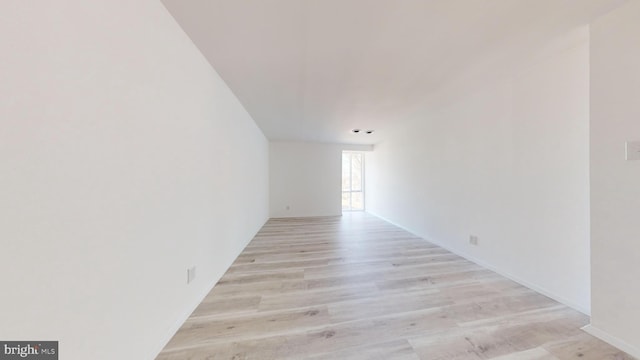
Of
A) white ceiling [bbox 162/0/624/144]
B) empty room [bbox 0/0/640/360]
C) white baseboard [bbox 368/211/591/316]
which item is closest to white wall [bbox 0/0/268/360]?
empty room [bbox 0/0/640/360]

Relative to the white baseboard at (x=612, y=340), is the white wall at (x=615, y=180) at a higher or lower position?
higher

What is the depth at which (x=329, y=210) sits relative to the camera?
6.14 metres

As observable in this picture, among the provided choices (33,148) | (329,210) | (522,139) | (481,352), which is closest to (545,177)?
(522,139)

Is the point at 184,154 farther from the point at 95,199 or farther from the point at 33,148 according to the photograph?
the point at 33,148

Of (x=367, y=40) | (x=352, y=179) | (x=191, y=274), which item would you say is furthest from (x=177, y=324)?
(x=352, y=179)

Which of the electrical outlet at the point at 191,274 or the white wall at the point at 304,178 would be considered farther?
the white wall at the point at 304,178

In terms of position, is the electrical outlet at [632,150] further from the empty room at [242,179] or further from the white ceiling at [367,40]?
the white ceiling at [367,40]

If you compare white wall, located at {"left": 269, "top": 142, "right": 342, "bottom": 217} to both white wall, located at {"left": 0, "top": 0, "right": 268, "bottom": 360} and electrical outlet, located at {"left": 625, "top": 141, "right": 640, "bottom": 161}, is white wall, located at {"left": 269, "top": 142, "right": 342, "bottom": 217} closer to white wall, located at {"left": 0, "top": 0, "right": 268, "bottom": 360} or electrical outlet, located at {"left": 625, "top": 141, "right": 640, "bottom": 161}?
white wall, located at {"left": 0, "top": 0, "right": 268, "bottom": 360}

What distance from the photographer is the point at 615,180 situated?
1.37 m

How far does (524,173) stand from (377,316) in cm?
208

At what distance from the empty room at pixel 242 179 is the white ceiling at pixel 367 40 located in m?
0.02

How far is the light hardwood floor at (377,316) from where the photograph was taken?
1341mm

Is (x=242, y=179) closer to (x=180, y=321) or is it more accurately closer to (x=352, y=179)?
(x=180, y=321)

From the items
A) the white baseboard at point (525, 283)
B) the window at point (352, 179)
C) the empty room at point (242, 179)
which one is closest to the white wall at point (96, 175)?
the empty room at point (242, 179)
